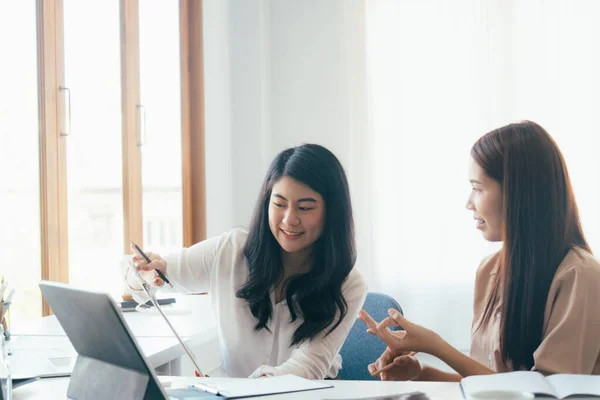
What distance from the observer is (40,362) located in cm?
170

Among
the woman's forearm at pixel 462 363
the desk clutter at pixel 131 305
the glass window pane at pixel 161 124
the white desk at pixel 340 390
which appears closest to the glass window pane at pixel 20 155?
the desk clutter at pixel 131 305

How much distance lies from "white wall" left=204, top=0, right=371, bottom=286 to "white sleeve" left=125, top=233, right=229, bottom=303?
1714mm

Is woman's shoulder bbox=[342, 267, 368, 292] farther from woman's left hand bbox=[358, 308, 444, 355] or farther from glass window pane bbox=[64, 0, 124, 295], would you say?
glass window pane bbox=[64, 0, 124, 295]

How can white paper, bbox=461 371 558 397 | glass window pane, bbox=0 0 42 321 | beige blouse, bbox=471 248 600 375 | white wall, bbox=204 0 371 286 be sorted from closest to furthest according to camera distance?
1. white paper, bbox=461 371 558 397
2. beige blouse, bbox=471 248 600 375
3. glass window pane, bbox=0 0 42 321
4. white wall, bbox=204 0 371 286

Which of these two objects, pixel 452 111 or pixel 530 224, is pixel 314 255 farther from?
pixel 452 111

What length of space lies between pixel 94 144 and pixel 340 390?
1900 mm

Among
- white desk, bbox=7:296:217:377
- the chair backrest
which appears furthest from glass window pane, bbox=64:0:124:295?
the chair backrest

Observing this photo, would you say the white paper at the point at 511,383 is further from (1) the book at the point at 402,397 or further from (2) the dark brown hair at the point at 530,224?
(2) the dark brown hair at the point at 530,224

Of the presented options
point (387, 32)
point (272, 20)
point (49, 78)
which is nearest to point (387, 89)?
point (387, 32)

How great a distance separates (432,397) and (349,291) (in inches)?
27.5

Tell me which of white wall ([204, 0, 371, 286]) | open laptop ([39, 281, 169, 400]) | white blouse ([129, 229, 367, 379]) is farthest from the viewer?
white wall ([204, 0, 371, 286])

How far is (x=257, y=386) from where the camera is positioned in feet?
4.57

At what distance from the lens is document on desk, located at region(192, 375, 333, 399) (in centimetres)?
133

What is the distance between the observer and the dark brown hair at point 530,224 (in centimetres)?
156
